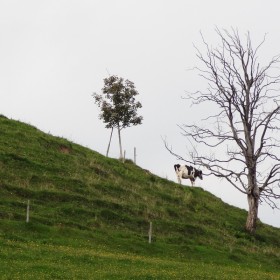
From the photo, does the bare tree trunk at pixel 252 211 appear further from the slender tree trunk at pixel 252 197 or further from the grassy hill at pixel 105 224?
the grassy hill at pixel 105 224

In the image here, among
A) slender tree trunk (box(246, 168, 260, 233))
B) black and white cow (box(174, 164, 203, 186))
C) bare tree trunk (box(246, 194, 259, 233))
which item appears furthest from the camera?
black and white cow (box(174, 164, 203, 186))

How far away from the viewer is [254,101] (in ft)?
164

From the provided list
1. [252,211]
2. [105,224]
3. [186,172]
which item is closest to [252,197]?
[252,211]

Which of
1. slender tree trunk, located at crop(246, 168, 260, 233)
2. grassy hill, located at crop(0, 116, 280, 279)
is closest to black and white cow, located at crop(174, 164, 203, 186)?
grassy hill, located at crop(0, 116, 280, 279)

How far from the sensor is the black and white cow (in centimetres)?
6562

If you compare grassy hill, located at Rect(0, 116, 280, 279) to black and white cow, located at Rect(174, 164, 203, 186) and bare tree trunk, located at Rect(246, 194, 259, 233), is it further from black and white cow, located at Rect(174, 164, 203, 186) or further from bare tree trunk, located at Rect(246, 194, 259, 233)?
black and white cow, located at Rect(174, 164, 203, 186)

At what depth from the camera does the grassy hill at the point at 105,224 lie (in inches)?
1001

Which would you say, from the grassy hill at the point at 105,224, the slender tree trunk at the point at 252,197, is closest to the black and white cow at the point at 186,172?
the grassy hill at the point at 105,224

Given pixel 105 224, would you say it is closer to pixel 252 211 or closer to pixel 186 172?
pixel 252 211

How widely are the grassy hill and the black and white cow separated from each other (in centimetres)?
620

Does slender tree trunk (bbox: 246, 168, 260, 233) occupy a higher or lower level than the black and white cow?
lower

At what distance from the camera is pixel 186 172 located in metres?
65.9

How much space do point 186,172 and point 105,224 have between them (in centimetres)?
2918

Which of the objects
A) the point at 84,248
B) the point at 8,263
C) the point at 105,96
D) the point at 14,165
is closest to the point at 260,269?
the point at 84,248
